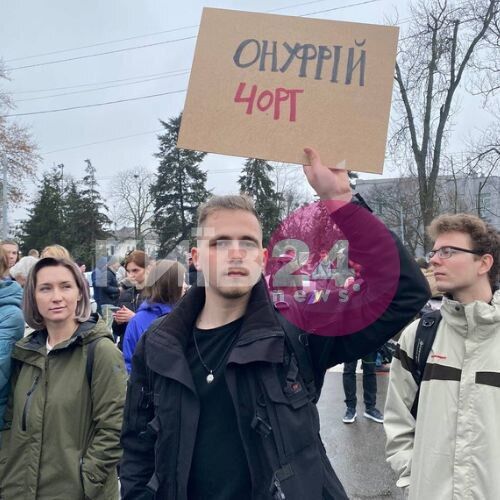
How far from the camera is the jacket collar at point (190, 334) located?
165 cm

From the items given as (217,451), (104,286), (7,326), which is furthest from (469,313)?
(104,286)

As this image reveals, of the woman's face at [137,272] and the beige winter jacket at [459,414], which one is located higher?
the woman's face at [137,272]

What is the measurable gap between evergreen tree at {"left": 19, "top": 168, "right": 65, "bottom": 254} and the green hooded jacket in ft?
151

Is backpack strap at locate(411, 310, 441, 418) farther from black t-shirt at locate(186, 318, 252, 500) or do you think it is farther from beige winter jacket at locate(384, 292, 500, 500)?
black t-shirt at locate(186, 318, 252, 500)

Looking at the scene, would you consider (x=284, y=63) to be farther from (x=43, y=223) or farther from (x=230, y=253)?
(x=43, y=223)

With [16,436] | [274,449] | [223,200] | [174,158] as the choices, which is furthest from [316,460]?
[174,158]

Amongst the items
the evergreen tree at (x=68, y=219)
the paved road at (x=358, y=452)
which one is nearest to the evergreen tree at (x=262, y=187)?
the evergreen tree at (x=68, y=219)

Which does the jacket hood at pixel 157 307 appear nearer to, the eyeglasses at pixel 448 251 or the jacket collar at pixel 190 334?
the jacket collar at pixel 190 334

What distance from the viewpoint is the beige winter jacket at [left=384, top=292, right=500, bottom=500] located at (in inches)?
87.0

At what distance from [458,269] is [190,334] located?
4.63 feet

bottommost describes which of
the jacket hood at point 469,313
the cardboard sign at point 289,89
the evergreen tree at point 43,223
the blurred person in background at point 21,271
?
the jacket hood at point 469,313

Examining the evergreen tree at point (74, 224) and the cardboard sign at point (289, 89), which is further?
the evergreen tree at point (74, 224)

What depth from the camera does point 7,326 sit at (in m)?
2.80

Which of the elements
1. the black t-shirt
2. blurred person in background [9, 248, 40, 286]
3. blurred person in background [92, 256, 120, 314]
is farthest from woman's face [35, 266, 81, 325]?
blurred person in background [92, 256, 120, 314]
